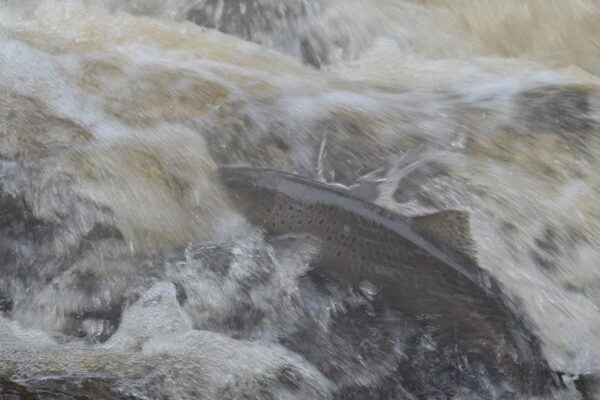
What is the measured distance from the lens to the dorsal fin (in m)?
3.56

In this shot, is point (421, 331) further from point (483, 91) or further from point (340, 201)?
point (483, 91)

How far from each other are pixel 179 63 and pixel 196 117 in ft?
1.23

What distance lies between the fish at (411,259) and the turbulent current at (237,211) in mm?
58

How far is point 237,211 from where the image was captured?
3.90m

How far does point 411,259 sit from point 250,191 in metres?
0.80

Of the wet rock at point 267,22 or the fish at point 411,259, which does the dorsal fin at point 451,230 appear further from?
the wet rock at point 267,22

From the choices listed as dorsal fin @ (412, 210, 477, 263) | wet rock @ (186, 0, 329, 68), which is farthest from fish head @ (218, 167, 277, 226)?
wet rock @ (186, 0, 329, 68)

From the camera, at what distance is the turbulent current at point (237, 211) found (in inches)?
140

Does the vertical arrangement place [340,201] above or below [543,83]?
below

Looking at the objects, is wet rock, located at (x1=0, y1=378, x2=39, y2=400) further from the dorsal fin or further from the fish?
the dorsal fin

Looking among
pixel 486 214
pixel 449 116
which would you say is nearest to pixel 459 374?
pixel 486 214

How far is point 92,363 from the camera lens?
10.6ft

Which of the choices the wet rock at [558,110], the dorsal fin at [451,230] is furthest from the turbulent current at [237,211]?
the dorsal fin at [451,230]

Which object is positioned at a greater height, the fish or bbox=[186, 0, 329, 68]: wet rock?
bbox=[186, 0, 329, 68]: wet rock
